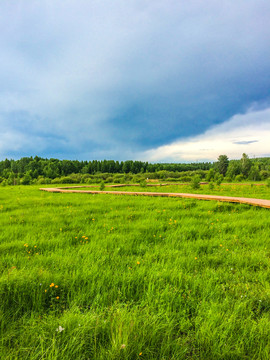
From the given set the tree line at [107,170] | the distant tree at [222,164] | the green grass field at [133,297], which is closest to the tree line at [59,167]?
the tree line at [107,170]

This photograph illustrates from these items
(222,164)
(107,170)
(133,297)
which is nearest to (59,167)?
(107,170)

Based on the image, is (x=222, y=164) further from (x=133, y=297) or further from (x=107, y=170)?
(x=133, y=297)

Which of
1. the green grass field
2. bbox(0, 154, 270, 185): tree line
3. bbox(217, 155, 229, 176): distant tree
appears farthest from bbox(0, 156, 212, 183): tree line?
the green grass field

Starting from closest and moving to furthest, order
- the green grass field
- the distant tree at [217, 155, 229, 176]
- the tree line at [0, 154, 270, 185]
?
1. the green grass field
2. the tree line at [0, 154, 270, 185]
3. the distant tree at [217, 155, 229, 176]

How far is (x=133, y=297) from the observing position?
94.2 inches

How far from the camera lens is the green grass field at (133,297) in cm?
163

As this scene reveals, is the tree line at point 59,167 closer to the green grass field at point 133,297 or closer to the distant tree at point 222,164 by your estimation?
the distant tree at point 222,164

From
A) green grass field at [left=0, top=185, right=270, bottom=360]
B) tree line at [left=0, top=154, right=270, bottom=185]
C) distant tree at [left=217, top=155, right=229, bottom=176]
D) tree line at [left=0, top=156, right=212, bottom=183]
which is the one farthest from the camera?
Answer: distant tree at [left=217, top=155, right=229, bottom=176]

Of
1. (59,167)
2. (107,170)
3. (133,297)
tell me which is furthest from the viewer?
(107,170)

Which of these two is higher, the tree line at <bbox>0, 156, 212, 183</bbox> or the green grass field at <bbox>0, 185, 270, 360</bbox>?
the tree line at <bbox>0, 156, 212, 183</bbox>

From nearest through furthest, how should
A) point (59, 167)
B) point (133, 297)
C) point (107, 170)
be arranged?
1. point (133, 297)
2. point (59, 167)
3. point (107, 170)

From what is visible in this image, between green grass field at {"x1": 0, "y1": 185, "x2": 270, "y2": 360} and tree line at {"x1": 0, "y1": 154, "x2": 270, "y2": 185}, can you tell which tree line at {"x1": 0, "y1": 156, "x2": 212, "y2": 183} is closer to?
tree line at {"x1": 0, "y1": 154, "x2": 270, "y2": 185}

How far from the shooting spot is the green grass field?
1632 millimetres

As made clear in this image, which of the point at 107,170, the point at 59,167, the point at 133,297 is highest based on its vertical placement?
the point at 59,167
